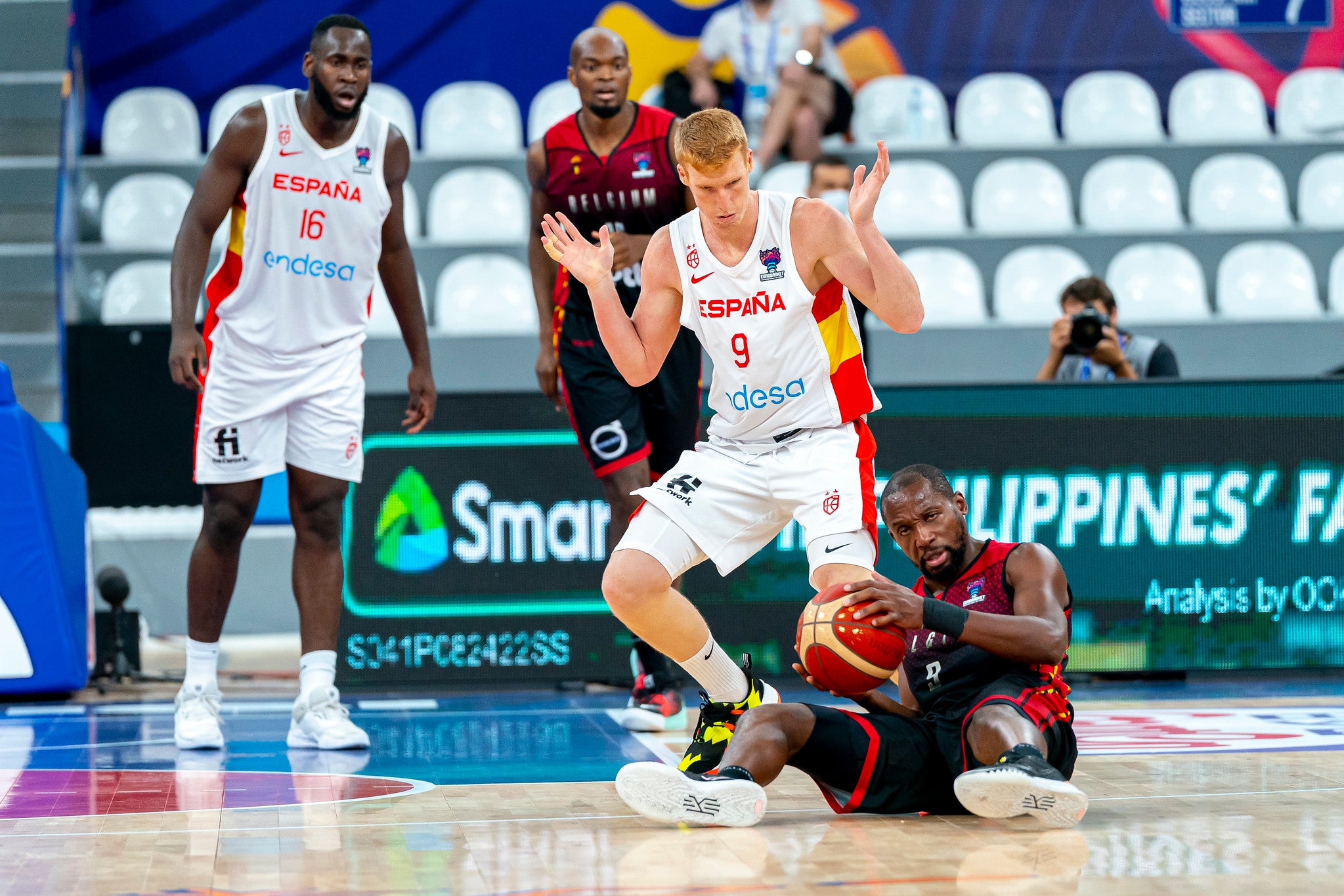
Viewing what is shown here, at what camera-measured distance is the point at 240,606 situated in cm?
886

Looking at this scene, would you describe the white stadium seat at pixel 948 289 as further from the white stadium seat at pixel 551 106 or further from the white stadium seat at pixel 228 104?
the white stadium seat at pixel 228 104

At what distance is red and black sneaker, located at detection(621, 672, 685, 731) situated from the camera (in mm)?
5281

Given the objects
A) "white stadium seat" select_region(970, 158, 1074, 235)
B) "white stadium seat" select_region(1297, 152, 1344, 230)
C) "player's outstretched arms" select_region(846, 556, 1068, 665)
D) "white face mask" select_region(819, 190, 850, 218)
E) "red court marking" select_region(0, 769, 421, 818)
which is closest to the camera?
"player's outstretched arms" select_region(846, 556, 1068, 665)

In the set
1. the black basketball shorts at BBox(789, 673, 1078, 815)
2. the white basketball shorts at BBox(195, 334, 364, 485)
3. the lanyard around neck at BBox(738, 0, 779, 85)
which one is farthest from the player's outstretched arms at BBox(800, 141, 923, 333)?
the lanyard around neck at BBox(738, 0, 779, 85)

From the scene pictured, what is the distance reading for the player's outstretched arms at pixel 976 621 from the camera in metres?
3.53

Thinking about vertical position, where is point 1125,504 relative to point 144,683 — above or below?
above

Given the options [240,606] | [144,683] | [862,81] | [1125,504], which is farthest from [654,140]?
[862,81]

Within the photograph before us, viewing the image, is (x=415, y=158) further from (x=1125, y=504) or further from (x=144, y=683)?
(x=1125, y=504)

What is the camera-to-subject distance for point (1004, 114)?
11.2 meters

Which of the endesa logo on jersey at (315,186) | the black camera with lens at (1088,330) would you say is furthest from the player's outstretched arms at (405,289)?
the black camera with lens at (1088,330)

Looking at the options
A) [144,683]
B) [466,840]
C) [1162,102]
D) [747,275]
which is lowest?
[144,683]

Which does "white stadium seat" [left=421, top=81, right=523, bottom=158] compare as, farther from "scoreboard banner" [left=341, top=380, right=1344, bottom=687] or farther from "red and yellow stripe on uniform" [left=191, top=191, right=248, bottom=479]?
"red and yellow stripe on uniform" [left=191, top=191, right=248, bottom=479]

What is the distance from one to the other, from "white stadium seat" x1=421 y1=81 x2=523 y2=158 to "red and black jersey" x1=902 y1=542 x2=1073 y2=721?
298 inches

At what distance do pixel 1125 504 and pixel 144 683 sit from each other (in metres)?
4.56
